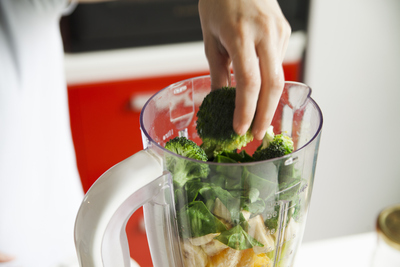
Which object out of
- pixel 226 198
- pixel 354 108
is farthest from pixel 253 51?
pixel 354 108

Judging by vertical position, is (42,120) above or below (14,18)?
below

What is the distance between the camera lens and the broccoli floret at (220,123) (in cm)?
38

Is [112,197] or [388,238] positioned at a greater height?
[112,197]

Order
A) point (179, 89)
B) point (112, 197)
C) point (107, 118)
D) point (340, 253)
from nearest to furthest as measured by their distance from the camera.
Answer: point (112, 197)
point (179, 89)
point (340, 253)
point (107, 118)

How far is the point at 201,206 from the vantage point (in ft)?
1.18

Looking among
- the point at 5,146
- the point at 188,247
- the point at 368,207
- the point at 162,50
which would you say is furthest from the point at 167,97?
the point at 368,207

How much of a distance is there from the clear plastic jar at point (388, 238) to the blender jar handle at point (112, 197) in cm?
33

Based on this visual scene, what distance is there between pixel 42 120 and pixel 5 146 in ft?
0.36

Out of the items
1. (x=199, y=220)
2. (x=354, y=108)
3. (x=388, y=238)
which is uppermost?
(x=199, y=220)

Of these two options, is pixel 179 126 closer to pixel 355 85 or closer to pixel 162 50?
pixel 162 50

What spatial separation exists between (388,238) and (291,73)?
1003mm

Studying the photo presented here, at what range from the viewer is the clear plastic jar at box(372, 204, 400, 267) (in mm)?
498

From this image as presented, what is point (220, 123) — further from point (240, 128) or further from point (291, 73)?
point (291, 73)

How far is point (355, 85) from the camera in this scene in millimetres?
1483
